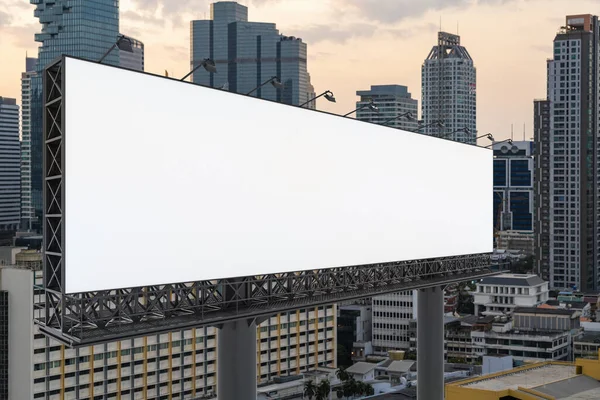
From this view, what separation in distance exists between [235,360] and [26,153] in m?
153

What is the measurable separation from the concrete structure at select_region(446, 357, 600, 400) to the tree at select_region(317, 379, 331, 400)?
21435 mm

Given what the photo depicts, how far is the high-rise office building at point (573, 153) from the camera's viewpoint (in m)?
102

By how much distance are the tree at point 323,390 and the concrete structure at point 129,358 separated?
6204mm

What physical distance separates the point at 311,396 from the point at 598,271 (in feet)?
212

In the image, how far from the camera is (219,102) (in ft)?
50.5

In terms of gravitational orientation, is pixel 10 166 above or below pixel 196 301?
above

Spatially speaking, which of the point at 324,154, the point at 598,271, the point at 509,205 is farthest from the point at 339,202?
the point at 509,205

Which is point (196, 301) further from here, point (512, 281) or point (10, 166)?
point (10, 166)

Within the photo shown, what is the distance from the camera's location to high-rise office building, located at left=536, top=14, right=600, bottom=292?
102m

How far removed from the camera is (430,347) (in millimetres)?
25453

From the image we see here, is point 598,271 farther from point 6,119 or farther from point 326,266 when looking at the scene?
point 6,119

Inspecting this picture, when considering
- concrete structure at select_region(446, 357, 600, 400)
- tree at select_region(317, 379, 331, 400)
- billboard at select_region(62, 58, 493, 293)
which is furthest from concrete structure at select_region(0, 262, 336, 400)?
billboard at select_region(62, 58, 493, 293)

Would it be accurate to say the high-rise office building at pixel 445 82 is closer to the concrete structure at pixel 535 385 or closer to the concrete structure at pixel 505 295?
the concrete structure at pixel 505 295

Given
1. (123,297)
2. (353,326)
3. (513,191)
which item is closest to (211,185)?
(123,297)
